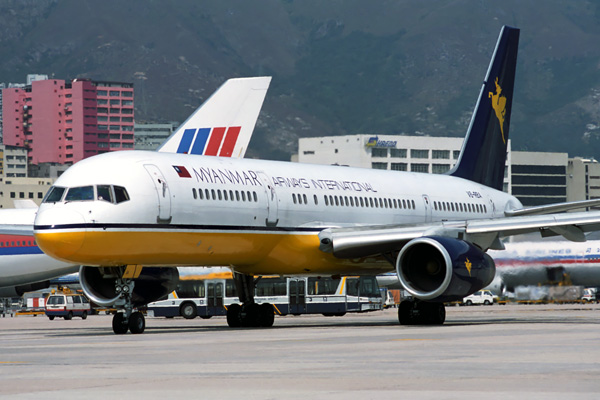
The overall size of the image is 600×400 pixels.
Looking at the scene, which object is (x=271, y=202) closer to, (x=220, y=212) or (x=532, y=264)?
(x=220, y=212)

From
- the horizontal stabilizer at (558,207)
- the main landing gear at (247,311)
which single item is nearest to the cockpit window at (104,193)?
the main landing gear at (247,311)

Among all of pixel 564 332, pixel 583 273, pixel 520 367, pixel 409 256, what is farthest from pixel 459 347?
pixel 583 273

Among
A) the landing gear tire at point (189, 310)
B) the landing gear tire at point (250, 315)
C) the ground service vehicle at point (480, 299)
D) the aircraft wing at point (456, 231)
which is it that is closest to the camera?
the aircraft wing at point (456, 231)

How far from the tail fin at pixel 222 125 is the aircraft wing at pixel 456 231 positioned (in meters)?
21.0

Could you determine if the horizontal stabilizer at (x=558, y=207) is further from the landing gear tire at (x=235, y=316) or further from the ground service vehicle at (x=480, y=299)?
the ground service vehicle at (x=480, y=299)

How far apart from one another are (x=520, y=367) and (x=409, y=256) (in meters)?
14.8

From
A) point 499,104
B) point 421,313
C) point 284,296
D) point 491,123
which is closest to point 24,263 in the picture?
point 284,296

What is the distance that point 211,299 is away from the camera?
57.1 metres

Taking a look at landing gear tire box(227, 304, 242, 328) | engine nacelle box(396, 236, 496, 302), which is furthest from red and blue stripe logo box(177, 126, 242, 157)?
engine nacelle box(396, 236, 496, 302)

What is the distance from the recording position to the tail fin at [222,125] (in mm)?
54281

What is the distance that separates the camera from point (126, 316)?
28.9 metres

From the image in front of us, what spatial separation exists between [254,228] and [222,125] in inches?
977

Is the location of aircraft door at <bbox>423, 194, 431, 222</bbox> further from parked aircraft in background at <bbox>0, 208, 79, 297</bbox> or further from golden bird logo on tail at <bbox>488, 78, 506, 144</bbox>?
parked aircraft in background at <bbox>0, 208, 79, 297</bbox>

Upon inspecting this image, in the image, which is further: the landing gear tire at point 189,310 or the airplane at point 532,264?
the landing gear tire at point 189,310
